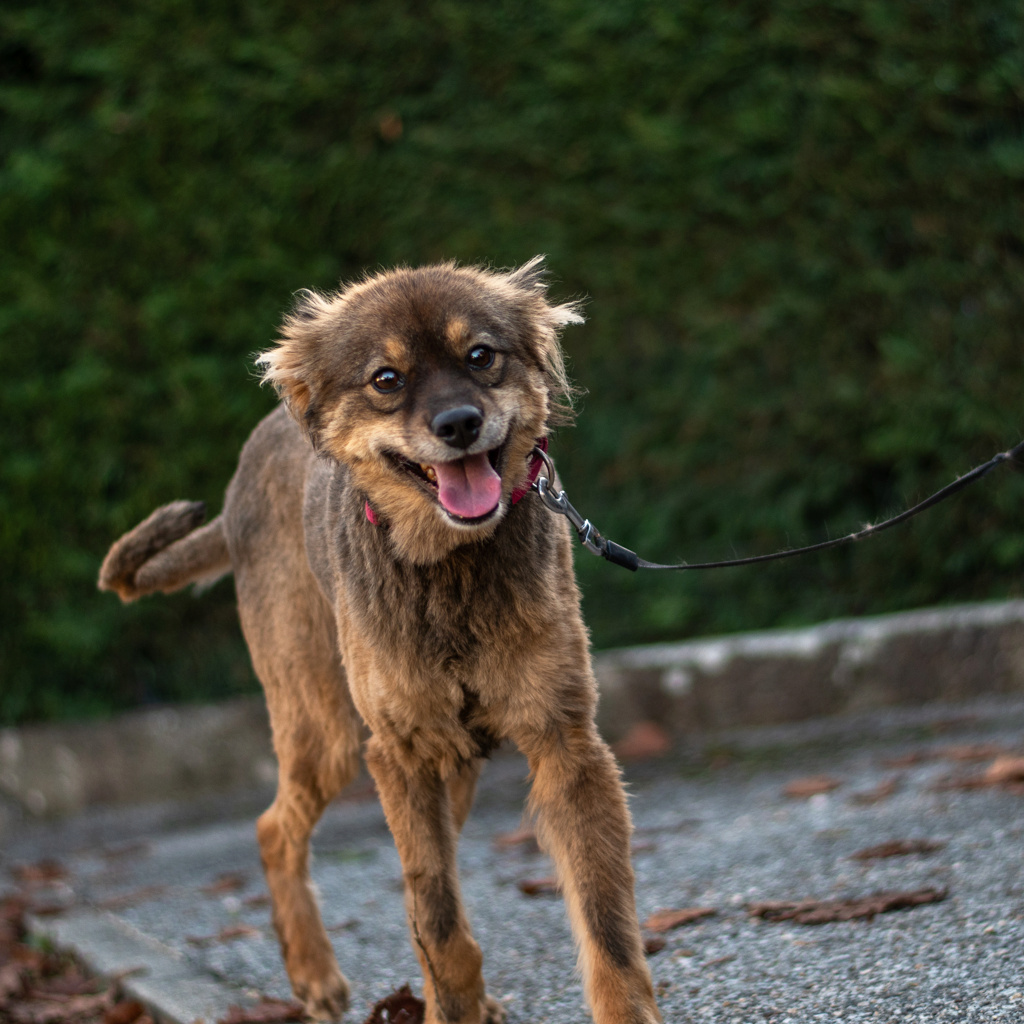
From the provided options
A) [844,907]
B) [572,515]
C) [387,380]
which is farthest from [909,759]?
[387,380]

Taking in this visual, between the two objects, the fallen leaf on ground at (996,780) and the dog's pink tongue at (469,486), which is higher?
the dog's pink tongue at (469,486)

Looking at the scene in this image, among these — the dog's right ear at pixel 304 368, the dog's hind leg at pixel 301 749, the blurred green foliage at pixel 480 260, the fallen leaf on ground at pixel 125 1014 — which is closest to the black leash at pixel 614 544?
the dog's right ear at pixel 304 368

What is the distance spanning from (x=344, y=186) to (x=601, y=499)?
2.43 meters

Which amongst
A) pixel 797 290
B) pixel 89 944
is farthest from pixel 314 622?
pixel 797 290

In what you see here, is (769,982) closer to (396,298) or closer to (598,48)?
(396,298)

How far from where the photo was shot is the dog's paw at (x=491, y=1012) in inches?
135

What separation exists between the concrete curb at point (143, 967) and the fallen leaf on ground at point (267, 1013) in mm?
57

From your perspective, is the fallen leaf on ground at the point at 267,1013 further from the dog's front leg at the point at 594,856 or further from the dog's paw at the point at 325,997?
the dog's front leg at the point at 594,856

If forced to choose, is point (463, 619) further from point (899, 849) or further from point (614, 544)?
point (899, 849)

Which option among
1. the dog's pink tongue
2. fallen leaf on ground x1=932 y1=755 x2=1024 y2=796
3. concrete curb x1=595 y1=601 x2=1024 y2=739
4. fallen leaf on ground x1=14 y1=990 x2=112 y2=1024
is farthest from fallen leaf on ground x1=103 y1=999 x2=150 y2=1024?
concrete curb x1=595 y1=601 x2=1024 y2=739

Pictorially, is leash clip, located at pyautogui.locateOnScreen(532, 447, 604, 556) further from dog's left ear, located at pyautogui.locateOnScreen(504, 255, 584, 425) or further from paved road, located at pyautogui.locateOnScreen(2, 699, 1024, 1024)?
paved road, located at pyautogui.locateOnScreen(2, 699, 1024, 1024)

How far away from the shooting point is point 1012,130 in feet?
23.1

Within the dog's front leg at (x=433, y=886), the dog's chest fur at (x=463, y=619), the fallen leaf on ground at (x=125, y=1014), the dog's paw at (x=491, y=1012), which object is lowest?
the fallen leaf on ground at (x=125, y=1014)

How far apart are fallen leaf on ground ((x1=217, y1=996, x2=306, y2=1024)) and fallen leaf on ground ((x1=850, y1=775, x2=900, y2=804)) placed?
261 cm
